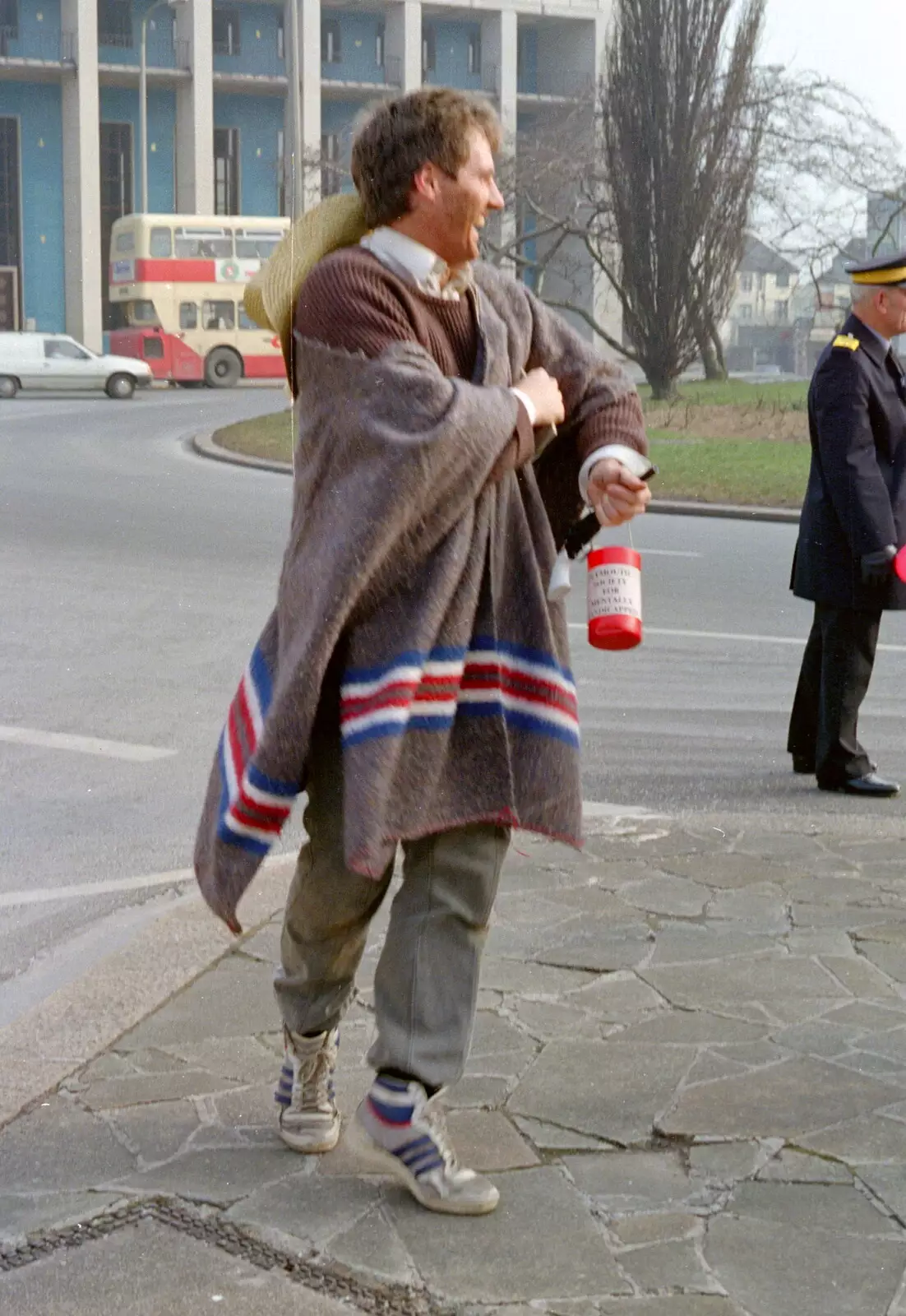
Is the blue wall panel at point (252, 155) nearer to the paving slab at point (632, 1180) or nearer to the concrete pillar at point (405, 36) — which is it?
the concrete pillar at point (405, 36)

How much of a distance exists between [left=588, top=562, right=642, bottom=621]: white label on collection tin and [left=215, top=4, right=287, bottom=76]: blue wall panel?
56.8 meters

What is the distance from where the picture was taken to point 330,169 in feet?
133

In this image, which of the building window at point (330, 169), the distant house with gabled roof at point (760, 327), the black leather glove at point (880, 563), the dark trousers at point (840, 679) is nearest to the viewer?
the black leather glove at point (880, 563)

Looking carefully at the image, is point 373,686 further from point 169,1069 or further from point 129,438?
point 129,438

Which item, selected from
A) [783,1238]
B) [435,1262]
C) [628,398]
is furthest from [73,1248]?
[628,398]

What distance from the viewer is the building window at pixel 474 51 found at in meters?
61.0

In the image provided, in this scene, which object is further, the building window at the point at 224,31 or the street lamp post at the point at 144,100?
the building window at the point at 224,31

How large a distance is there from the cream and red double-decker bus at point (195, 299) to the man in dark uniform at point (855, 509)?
3831cm

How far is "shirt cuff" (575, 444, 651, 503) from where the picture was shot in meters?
3.24

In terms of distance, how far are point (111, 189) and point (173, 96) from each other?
12.3 feet

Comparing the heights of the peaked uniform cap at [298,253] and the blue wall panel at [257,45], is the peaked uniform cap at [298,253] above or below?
below

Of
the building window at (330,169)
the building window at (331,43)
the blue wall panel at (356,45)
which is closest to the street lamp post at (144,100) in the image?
the building window at (330,169)

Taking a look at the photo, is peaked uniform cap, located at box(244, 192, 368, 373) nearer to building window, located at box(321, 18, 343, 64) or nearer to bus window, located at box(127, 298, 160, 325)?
bus window, located at box(127, 298, 160, 325)

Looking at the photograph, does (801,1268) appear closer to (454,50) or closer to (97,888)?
(97,888)
